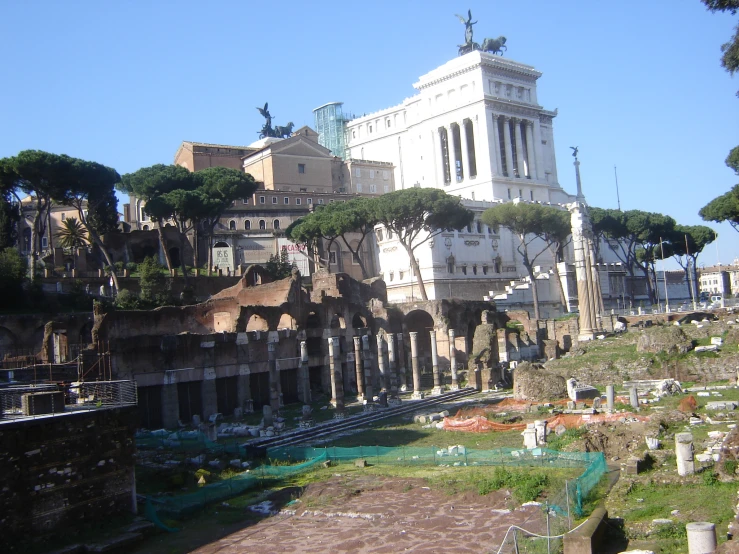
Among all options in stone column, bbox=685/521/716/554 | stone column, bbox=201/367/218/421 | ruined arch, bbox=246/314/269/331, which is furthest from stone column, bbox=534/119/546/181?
stone column, bbox=685/521/716/554

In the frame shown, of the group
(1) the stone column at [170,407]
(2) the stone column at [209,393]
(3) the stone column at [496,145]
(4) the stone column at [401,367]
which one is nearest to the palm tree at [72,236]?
(4) the stone column at [401,367]

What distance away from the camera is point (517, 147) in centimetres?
7288

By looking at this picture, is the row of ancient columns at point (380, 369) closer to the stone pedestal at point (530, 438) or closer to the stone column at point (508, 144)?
the stone pedestal at point (530, 438)

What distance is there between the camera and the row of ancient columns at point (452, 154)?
71750 millimetres

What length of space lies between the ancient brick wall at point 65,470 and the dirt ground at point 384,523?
2.49 meters

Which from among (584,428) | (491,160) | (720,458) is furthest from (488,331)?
(491,160)

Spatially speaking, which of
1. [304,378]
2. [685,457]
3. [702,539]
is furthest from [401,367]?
[702,539]

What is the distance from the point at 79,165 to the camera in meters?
43.7

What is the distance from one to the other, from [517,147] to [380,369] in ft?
139

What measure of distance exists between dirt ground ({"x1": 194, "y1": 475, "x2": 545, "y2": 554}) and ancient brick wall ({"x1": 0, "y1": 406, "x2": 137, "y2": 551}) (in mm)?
2491

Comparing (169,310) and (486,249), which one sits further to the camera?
(486,249)

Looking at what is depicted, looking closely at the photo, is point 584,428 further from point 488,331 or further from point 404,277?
point 404,277

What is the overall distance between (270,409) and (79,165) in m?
23.6

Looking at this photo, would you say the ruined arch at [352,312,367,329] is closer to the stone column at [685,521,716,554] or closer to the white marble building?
the white marble building
